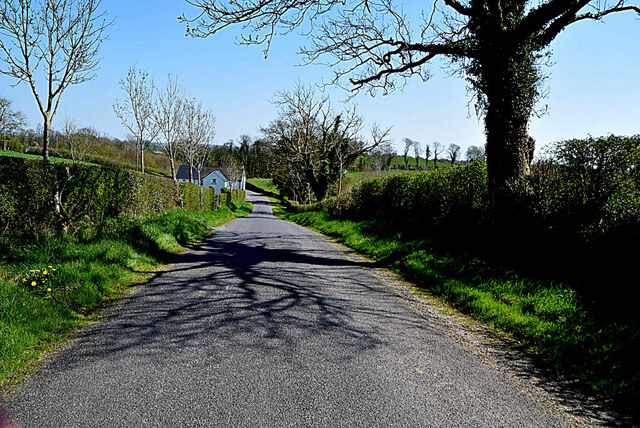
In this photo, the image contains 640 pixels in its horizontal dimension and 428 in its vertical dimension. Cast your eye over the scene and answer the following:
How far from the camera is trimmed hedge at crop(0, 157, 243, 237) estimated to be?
284 inches

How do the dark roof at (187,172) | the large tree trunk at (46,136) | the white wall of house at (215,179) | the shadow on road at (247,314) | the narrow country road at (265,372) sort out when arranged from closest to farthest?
the narrow country road at (265,372) → the shadow on road at (247,314) → the large tree trunk at (46,136) → the dark roof at (187,172) → the white wall of house at (215,179)

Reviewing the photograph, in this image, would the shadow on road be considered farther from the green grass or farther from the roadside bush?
the roadside bush

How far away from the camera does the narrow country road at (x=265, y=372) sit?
9.37 feet

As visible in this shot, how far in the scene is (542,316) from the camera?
5242mm

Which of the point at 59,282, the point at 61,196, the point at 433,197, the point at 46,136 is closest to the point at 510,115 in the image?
the point at 433,197

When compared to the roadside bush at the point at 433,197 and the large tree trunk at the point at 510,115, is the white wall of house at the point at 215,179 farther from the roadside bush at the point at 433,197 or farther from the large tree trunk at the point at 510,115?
the large tree trunk at the point at 510,115

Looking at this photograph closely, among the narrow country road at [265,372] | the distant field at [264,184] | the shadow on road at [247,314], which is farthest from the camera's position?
the distant field at [264,184]

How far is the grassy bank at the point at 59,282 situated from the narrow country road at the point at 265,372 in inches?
13.4

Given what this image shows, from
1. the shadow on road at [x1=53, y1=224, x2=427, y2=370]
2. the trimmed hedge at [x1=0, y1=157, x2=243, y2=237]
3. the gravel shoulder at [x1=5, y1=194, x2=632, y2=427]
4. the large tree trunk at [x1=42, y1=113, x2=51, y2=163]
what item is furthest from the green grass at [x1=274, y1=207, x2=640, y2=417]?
the large tree trunk at [x1=42, y1=113, x2=51, y2=163]

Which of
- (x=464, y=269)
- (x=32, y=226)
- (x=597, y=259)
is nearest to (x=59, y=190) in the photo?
(x=32, y=226)

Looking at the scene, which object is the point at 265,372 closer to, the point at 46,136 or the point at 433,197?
the point at 46,136

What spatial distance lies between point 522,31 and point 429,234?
17.5ft

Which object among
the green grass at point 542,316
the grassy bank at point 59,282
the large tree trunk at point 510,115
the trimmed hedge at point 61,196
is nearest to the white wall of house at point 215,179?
the trimmed hedge at point 61,196

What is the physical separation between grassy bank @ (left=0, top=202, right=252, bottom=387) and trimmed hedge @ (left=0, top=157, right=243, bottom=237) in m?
0.48
